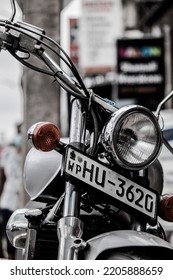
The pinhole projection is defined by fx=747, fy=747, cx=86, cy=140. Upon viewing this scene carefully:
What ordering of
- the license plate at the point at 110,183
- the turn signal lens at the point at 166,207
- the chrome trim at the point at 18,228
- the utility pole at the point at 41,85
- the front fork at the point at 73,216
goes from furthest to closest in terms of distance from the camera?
the utility pole at the point at 41,85
the chrome trim at the point at 18,228
the turn signal lens at the point at 166,207
the license plate at the point at 110,183
the front fork at the point at 73,216

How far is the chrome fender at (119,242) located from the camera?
112 inches

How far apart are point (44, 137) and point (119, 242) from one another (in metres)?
0.53

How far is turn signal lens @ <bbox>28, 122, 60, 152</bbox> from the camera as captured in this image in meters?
3.02

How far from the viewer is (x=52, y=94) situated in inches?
257

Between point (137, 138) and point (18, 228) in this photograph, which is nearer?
point (137, 138)

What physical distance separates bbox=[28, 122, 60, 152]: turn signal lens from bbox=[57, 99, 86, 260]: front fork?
8 cm

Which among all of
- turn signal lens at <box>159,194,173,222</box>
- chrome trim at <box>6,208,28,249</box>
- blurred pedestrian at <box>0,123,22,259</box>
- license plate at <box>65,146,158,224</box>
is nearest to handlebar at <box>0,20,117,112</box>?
license plate at <box>65,146,158,224</box>

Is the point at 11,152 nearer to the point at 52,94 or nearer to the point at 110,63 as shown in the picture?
the point at 52,94

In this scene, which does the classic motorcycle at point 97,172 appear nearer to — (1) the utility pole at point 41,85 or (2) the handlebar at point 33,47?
(2) the handlebar at point 33,47

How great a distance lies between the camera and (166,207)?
3.27 meters

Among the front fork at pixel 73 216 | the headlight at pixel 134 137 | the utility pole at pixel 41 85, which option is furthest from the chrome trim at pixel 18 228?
the utility pole at pixel 41 85

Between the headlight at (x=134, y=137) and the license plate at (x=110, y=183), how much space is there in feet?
0.24

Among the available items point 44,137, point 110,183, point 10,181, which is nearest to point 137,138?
point 110,183

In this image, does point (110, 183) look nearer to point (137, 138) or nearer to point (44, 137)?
Result: point (137, 138)
